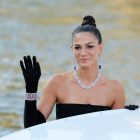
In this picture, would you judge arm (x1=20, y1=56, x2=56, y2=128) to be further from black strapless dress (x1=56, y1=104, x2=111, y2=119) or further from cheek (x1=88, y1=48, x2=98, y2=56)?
cheek (x1=88, y1=48, x2=98, y2=56)

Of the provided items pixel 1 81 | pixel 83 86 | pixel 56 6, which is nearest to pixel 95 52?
pixel 83 86

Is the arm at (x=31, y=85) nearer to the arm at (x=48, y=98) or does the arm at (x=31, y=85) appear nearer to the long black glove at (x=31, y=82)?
the long black glove at (x=31, y=82)

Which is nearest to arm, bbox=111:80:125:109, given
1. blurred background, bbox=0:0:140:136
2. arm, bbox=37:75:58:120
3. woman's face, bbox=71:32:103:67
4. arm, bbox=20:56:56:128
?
woman's face, bbox=71:32:103:67

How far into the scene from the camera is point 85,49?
109 inches

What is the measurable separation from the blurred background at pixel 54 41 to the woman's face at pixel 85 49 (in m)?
2.77

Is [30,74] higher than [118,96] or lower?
higher

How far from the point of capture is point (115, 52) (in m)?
10.6

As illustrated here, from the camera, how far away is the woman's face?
275 centimetres

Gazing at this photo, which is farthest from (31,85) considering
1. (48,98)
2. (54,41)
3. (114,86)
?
(54,41)

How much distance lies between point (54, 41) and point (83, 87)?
29.4ft

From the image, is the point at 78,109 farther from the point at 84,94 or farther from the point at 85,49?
the point at 85,49

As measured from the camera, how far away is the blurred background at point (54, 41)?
23.5 feet

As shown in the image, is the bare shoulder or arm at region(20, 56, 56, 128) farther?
the bare shoulder

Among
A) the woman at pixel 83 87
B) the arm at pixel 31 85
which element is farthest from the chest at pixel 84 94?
the arm at pixel 31 85
